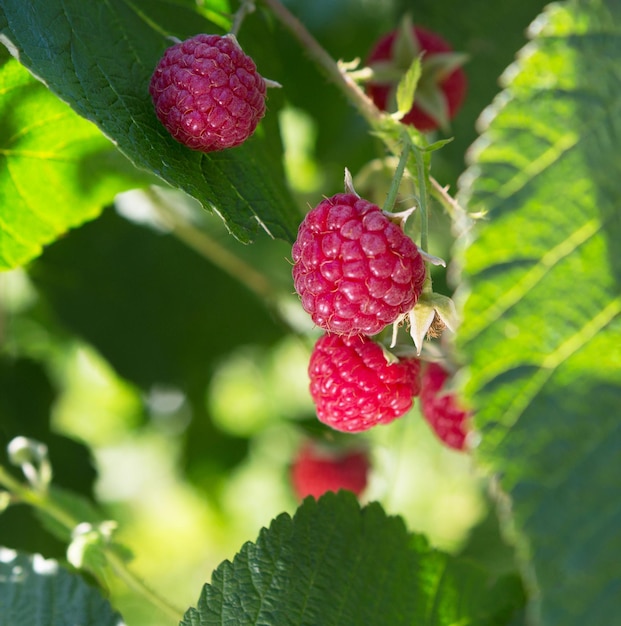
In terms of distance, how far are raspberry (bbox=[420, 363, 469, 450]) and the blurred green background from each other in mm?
65

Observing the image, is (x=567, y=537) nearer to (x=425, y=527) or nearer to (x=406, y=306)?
(x=406, y=306)

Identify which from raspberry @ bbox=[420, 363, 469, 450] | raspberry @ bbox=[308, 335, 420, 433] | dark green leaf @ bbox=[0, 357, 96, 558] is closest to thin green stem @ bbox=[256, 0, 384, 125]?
raspberry @ bbox=[308, 335, 420, 433]

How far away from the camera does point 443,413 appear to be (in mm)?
1257

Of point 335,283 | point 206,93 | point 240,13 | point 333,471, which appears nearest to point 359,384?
point 335,283

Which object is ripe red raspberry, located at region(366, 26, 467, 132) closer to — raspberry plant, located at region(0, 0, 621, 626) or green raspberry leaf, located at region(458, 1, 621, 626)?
raspberry plant, located at region(0, 0, 621, 626)

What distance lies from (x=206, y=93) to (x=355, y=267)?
0.90ft

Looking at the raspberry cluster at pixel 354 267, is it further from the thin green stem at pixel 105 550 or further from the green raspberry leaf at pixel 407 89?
the thin green stem at pixel 105 550

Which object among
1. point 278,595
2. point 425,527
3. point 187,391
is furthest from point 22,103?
point 425,527

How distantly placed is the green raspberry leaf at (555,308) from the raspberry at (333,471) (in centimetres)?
128

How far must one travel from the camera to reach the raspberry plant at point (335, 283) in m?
0.69

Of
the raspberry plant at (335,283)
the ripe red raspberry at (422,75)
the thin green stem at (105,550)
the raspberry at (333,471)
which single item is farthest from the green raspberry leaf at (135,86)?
the raspberry at (333,471)

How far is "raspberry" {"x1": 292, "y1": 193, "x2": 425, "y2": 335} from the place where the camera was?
0.90 metres

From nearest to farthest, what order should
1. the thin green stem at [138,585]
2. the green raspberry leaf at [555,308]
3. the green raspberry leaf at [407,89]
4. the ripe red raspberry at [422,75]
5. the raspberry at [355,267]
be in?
A: the green raspberry leaf at [555,308], the raspberry at [355,267], the green raspberry leaf at [407,89], the thin green stem at [138,585], the ripe red raspberry at [422,75]

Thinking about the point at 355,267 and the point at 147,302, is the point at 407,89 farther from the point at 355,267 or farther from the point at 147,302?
the point at 147,302
